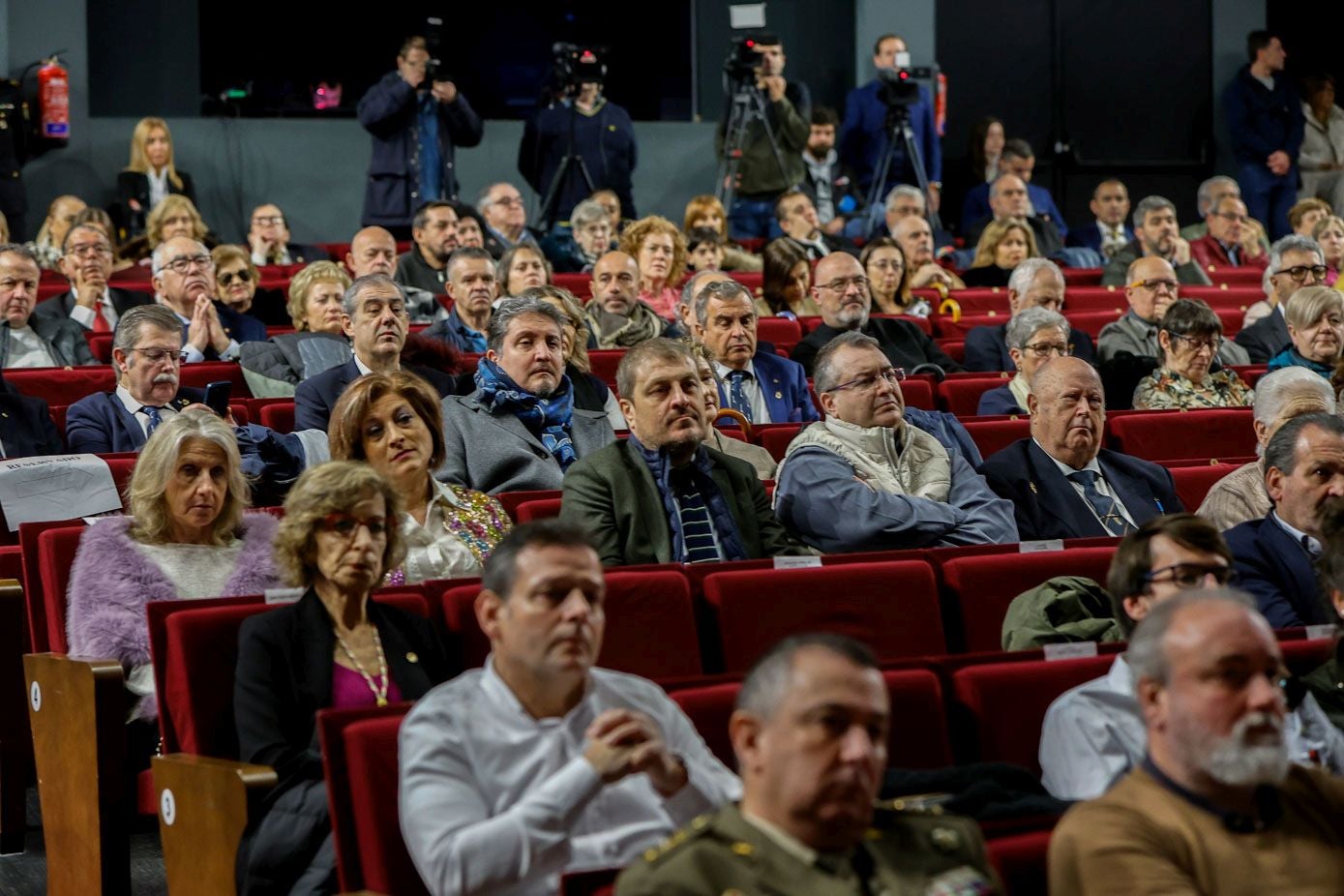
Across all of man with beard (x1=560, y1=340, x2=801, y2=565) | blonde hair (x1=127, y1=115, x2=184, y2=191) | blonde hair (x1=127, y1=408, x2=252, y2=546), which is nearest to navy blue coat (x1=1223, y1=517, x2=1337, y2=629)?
man with beard (x1=560, y1=340, x2=801, y2=565)

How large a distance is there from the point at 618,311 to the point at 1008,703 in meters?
3.30

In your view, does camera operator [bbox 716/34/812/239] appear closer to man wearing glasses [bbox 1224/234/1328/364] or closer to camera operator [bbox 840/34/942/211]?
camera operator [bbox 840/34/942/211]

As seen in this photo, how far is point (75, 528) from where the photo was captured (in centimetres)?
319

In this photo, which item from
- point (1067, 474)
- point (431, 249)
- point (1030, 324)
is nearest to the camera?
point (1067, 474)

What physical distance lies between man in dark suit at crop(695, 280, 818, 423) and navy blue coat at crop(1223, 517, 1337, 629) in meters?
1.80

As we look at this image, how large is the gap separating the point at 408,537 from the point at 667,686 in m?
1.01

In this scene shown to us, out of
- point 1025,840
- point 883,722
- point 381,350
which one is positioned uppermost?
point 381,350

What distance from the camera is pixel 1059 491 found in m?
3.79

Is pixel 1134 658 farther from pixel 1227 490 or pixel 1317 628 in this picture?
pixel 1227 490

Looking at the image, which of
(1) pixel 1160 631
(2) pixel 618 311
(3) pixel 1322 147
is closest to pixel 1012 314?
(2) pixel 618 311

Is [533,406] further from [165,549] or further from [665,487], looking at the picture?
[165,549]

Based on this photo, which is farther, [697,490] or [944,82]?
[944,82]

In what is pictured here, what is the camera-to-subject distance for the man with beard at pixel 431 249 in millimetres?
6340

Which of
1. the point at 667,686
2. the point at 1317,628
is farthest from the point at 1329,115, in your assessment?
the point at 667,686
